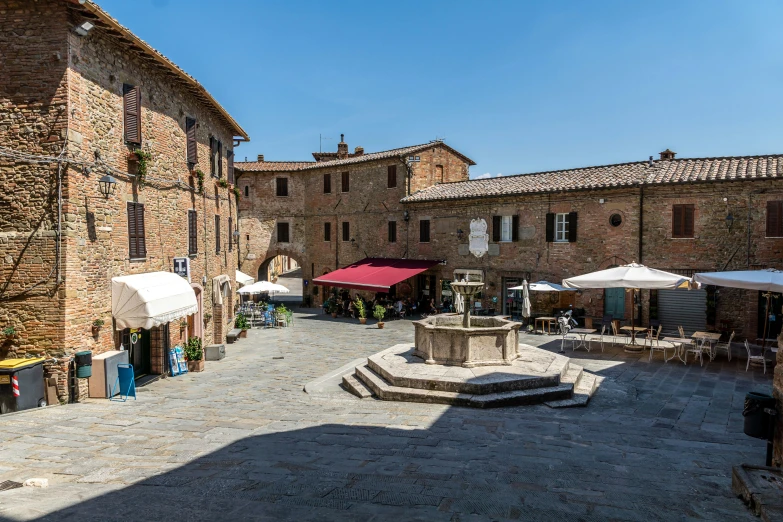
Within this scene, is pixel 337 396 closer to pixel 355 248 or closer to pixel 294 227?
pixel 355 248

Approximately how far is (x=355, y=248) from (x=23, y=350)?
20.7m

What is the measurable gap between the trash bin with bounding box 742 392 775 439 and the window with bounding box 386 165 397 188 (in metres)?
22.6

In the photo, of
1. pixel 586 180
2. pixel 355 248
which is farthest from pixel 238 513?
pixel 355 248

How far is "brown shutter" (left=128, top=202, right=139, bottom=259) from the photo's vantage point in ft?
41.9

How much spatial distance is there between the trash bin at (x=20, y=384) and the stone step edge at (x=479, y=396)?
266 inches

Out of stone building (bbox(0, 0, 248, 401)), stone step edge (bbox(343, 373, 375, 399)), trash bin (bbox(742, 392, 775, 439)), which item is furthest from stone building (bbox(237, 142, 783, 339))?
stone building (bbox(0, 0, 248, 401))

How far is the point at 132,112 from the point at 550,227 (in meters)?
16.2

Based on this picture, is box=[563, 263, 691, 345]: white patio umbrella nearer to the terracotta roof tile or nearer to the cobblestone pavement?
the cobblestone pavement

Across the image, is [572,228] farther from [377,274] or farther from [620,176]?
[377,274]

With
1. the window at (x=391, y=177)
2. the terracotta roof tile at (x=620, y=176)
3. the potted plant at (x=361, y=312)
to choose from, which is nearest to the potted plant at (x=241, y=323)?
the potted plant at (x=361, y=312)

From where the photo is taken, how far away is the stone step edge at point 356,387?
37.6ft

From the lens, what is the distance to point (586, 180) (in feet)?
71.2

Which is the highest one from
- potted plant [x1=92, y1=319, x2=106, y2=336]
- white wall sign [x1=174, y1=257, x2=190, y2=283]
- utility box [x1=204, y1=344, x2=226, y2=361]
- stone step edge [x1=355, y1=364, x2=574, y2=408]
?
white wall sign [x1=174, y1=257, x2=190, y2=283]

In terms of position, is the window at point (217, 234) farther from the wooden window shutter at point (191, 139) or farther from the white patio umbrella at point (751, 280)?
the white patio umbrella at point (751, 280)
